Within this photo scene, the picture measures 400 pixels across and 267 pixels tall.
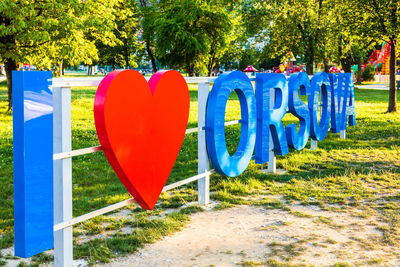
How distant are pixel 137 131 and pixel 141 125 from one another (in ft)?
0.32

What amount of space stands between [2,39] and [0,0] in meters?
2.76

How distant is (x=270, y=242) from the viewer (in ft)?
16.4

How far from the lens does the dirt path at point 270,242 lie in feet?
14.8

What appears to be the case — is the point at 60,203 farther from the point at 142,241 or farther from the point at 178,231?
the point at 178,231

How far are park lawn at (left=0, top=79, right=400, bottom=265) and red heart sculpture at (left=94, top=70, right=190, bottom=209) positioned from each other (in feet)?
2.09

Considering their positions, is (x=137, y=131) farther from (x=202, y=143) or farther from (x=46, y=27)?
(x=46, y=27)

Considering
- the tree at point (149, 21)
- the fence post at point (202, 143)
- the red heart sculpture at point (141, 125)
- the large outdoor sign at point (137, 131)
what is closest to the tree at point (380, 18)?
the large outdoor sign at point (137, 131)

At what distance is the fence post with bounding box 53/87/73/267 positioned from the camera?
161 inches

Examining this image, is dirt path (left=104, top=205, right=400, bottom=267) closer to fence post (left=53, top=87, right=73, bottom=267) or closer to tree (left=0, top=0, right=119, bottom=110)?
fence post (left=53, top=87, right=73, bottom=267)

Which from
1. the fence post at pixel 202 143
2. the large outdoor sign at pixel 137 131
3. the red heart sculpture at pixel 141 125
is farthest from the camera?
the fence post at pixel 202 143

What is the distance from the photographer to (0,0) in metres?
14.3

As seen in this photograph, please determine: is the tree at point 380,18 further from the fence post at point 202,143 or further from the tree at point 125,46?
the tree at point 125,46

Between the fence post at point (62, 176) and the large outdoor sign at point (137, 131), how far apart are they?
106 millimetres

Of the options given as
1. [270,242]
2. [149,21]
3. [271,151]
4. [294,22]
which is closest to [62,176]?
[270,242]
